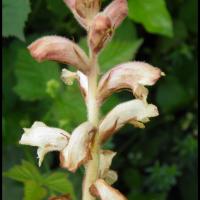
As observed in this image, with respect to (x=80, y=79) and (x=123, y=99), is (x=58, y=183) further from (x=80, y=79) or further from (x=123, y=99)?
(x=123, y=99)

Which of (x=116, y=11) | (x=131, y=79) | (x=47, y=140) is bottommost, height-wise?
(x=47, y=140)

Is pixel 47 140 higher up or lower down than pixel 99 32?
lower down

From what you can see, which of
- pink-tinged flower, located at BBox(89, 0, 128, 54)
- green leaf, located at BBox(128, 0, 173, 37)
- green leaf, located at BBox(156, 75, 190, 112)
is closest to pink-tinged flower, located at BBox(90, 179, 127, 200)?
pink-tinged flower, located at BBox(89, 0, 128, 54)

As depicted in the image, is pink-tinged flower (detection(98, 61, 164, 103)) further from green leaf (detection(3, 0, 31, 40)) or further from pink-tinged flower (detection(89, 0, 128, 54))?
green leaf (detection(3, 0, 31, 40))

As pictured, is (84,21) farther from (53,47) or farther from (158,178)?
(158,178)

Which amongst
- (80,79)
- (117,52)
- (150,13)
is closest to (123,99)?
(117,52)

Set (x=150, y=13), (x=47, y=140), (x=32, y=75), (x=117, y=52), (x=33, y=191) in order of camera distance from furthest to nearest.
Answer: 1. (x=32, y=75)
2. (x=117, y=52)
3. (x=150, y=13)
4. (x=33, y=191)
5. (x=47, y=140)

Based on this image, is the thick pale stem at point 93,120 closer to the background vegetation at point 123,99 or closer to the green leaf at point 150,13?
the background vegetation at point 123,99
